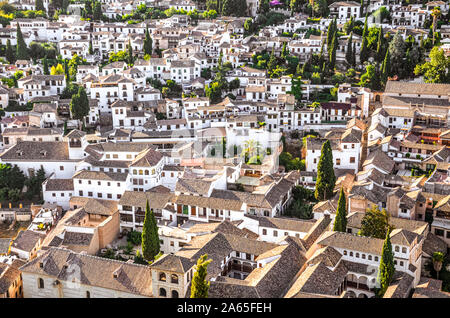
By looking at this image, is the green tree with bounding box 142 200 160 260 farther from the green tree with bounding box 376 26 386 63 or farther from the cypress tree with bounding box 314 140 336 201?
the green tree with bounding box 376 26 386 63

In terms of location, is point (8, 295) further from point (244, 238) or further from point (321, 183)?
point (321, 183)

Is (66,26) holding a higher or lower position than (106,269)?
higher

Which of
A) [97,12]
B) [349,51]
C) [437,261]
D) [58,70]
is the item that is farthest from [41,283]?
[97,12]

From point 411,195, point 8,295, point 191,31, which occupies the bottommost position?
point 8,295

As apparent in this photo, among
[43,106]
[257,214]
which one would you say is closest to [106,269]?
[257,214]

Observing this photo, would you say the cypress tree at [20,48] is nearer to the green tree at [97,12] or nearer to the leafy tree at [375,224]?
the green tree at [97,12]

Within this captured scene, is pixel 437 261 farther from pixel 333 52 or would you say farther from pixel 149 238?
pixel 333 52

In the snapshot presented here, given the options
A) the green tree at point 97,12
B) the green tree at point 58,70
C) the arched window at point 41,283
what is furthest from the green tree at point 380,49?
the arched window at point 41,283

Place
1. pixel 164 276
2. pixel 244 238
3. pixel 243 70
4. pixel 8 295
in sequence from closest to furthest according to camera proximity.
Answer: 1. pixel 164 276
2. pixel 8 295
3. pixel 244 238
4. pixel 243 70
